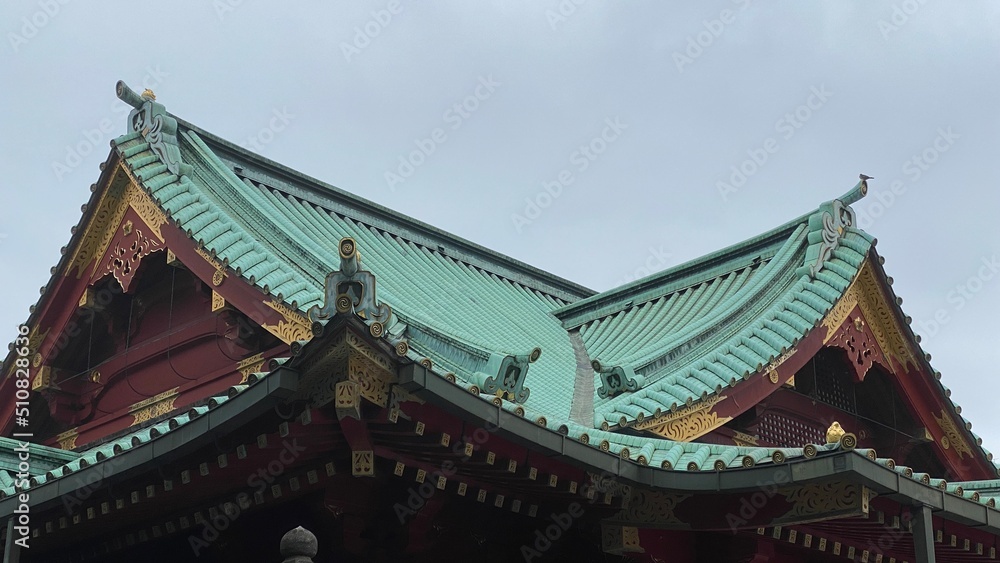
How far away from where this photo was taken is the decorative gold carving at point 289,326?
411 inches

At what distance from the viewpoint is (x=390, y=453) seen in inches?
328

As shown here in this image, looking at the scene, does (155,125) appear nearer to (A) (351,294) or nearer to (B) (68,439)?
(B) (68,439)

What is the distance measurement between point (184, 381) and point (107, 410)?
143 centimetres

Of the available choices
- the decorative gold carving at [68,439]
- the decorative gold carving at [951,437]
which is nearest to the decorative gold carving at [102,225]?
the decorative gold carving at [68,439]

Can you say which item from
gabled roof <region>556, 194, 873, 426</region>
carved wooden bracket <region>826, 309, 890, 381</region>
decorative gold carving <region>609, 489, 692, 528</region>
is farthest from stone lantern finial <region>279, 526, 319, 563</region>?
carved wooden bracket <region>826, 309, 890, 381</region>

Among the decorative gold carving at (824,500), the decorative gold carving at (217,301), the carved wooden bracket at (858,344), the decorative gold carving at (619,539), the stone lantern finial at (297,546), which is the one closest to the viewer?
the stone lantern finial at (297,546)

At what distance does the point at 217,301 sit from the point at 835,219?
21.6 ft

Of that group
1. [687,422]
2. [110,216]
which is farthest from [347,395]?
[110,216]

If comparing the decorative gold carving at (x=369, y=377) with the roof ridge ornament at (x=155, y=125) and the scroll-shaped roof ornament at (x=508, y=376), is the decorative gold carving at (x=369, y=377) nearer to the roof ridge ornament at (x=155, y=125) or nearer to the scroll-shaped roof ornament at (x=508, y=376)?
the scroll-shaped roof ornament at (x=508, y=376)

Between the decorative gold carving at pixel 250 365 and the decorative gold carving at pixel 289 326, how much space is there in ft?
3.01

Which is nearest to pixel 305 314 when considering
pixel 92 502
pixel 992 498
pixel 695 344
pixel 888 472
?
pixel 92 502

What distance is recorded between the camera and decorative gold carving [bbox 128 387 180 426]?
42.8ft

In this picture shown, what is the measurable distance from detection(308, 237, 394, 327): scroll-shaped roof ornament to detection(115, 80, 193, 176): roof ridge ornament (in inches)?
231

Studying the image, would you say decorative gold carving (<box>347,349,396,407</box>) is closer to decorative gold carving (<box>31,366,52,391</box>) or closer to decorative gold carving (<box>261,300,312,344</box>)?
decorative gold carving (<box>261,300,312,344</box>)
